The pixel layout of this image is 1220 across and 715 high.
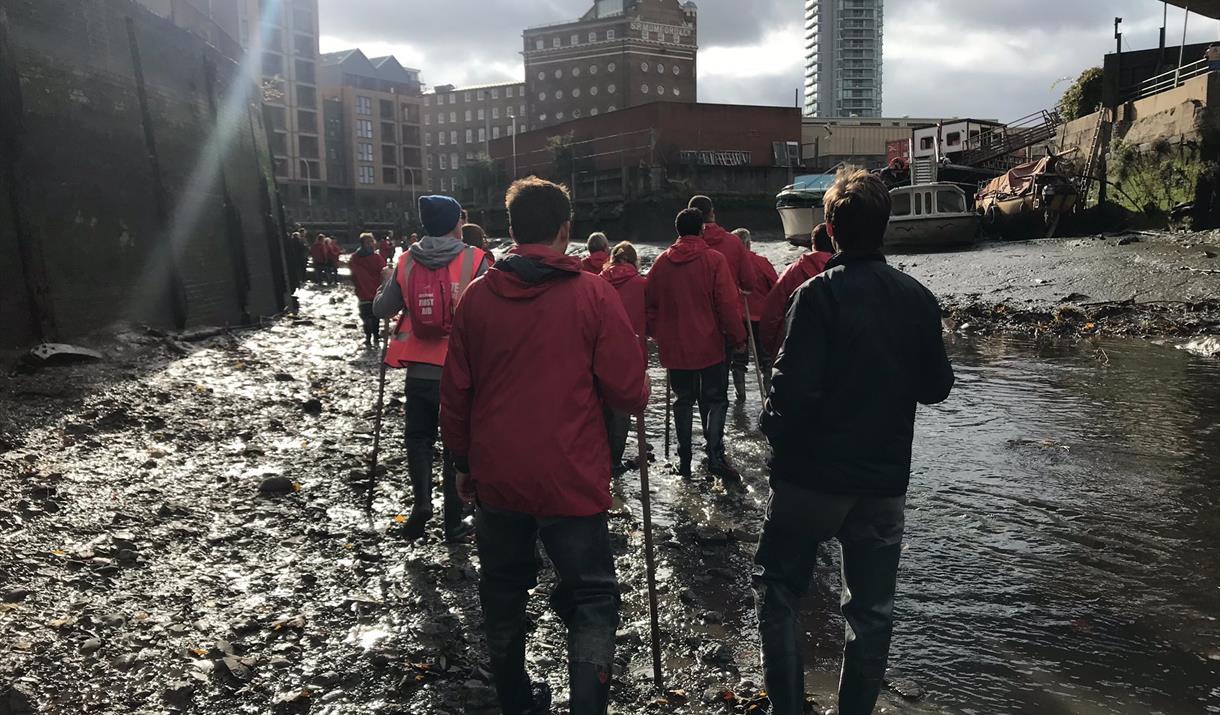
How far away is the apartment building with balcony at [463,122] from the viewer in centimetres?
11481

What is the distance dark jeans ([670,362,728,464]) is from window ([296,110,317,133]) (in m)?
89.0

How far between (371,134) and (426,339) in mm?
98481

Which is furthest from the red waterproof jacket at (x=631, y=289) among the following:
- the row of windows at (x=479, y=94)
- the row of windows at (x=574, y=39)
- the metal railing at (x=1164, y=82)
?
the row of windows at (x=479, y=94)

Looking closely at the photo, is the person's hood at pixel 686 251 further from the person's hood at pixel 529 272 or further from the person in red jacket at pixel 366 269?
the person in red jacket at pixel 366 269

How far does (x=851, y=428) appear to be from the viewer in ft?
9.89

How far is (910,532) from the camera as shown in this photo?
6.18m

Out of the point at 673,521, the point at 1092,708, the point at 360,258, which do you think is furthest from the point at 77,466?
the point at 360,258

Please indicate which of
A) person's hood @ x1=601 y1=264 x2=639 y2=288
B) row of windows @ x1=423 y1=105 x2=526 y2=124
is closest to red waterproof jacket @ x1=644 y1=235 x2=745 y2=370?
person's hood @ x1=601 y1=264 x2=639 y2=288

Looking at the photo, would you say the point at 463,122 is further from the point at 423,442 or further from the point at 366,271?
the point at 423,442

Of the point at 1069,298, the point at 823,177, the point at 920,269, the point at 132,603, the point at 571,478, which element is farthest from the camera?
the point at 823,177

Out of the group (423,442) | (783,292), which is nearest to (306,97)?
(423,442)

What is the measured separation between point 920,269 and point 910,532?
63.6ft

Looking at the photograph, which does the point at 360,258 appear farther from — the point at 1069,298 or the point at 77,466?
the point at 1069,298

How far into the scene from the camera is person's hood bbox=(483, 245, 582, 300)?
3.12 meters
